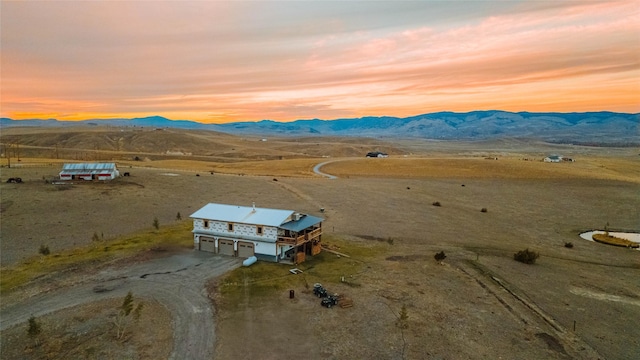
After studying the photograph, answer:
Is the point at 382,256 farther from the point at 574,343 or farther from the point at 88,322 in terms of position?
the point at 88,322

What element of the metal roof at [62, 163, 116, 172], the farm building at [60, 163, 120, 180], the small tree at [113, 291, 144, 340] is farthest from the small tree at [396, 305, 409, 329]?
the metal roof at [62, 163, 116, 172]

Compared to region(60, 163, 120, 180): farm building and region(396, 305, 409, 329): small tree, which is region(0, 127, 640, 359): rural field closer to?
region(396, 305, 409, 329): small tree

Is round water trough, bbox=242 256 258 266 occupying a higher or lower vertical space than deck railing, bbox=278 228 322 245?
lower

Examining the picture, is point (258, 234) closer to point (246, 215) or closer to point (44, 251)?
point (246, 215)

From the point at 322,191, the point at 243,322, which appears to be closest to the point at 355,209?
the point at 322,191

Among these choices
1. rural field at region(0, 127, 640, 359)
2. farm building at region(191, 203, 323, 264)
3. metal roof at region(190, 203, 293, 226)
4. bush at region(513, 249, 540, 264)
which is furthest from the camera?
bush at region(513, 249, 540, 264)

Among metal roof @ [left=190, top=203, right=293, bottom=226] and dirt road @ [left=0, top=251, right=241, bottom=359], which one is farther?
metal roof @ [left=190, top=203, right=293, bottom=226]

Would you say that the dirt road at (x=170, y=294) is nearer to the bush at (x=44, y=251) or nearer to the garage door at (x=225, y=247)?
the garage door at (x=225, y=247)

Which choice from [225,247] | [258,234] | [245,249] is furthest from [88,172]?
[258,234]

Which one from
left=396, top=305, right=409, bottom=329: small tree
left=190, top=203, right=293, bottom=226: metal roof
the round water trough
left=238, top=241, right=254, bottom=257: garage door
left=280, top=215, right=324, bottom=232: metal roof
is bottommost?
left=396, top=305, right=409, bottom=329: small tree
